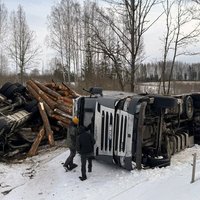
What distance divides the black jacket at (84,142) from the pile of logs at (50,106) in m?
3.30

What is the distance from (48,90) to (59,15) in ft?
97.4

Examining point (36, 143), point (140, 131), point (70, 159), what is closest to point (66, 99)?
point (36, 143)

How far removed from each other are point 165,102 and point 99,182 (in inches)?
94.7

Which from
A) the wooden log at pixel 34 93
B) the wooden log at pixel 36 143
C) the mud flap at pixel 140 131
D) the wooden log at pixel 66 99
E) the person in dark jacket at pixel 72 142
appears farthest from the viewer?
the wooden log at pixel 34 93

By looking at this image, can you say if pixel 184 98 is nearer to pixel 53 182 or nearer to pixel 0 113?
pixel 53 182

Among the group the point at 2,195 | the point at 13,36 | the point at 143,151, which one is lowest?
the point at 2,195

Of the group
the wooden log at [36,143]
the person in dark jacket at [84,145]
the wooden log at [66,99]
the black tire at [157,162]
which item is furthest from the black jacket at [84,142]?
the wooden log at [66,99]

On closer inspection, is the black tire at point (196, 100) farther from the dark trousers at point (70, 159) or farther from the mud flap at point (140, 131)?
the dark trousers at point (70, 159)

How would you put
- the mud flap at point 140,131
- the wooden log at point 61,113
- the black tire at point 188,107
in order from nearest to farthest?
the mud flap at point 140,131, the black tire at point 188,107, the wooden log at point 61,113

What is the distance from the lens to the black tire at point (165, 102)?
9.12 m

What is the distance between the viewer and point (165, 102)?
9.18 m

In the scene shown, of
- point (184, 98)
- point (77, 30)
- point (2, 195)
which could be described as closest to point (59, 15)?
point (77, 30)

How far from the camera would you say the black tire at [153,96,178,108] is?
29.9 ft

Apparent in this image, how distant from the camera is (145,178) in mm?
8234
